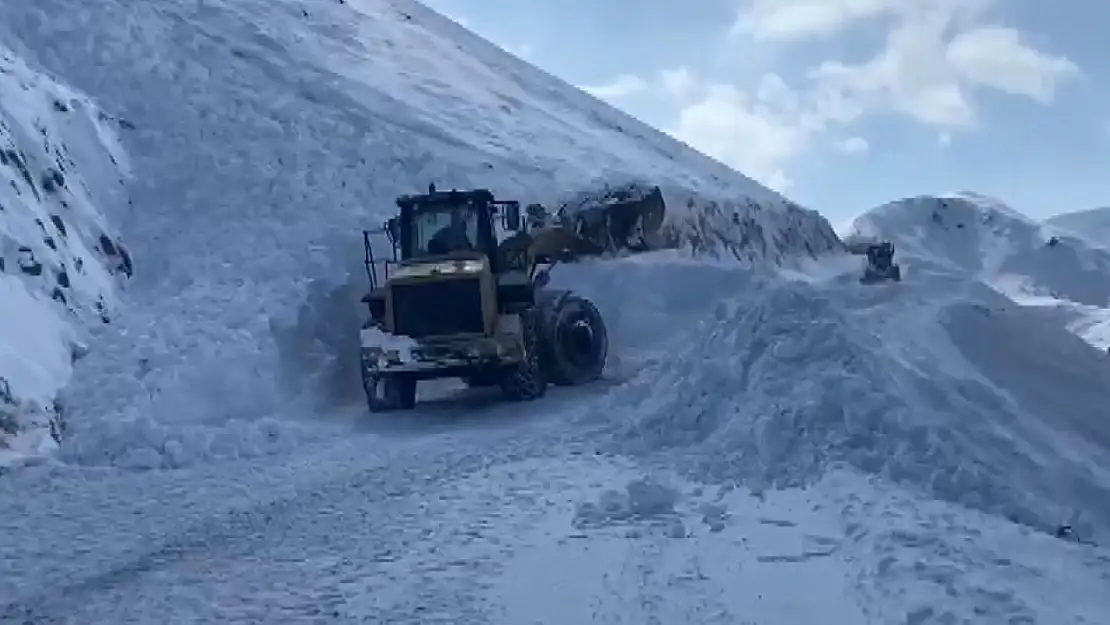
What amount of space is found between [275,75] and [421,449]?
20837mm

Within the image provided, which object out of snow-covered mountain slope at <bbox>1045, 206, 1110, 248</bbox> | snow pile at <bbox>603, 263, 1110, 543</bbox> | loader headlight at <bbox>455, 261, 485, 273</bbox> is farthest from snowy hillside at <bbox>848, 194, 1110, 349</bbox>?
snow pile at <bbox>603, 263, 1110, 543</bbox>

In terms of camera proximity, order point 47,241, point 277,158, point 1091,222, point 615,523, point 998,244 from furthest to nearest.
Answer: point 1091,222 < point 998,244 < point 277,158 < point 47,241 < point 615,523

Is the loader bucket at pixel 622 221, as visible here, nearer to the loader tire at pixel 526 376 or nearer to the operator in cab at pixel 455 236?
the operator in cab at pixel 455 236

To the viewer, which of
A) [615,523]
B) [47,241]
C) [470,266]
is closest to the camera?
[615,523]

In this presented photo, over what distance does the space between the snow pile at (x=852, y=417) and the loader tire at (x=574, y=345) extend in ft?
11.9

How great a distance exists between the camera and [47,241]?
19.4 m

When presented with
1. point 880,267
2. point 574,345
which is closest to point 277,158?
point 574,345

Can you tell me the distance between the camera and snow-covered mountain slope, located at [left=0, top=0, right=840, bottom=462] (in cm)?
1747

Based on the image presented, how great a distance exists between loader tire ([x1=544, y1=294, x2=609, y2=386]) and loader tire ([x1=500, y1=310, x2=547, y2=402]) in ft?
1.94

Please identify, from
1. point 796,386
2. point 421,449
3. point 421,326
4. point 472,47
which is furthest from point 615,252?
point 472,47

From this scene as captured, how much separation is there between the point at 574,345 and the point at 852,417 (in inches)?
314

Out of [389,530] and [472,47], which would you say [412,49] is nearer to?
[472,47]

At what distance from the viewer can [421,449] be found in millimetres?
13805

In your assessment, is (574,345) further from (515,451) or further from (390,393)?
(515,451)
